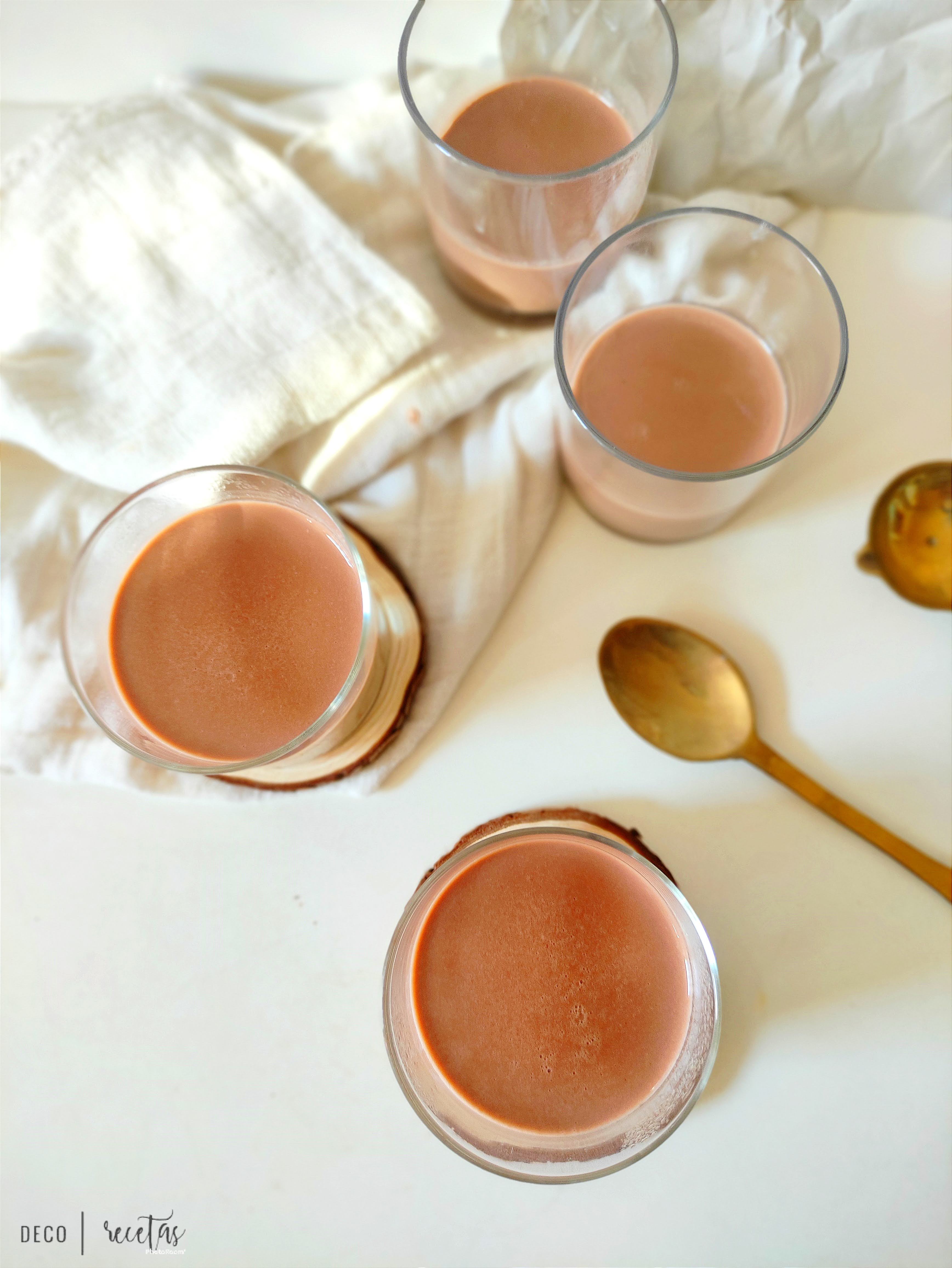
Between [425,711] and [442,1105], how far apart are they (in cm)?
36

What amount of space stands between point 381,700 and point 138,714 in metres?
0.23

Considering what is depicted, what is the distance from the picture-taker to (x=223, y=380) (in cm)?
93

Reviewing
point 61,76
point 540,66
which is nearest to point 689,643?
point 540,66

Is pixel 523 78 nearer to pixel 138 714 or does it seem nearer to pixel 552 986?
pixel 138 714

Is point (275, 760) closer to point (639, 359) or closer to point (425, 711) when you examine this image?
point (425, 711)

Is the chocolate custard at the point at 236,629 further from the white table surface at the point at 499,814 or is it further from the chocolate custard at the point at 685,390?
the chocolate custard at the point at 685,390

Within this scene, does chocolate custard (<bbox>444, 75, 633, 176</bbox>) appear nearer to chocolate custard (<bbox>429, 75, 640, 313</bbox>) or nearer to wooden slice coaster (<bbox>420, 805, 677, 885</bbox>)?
chocolate custard (<bbox>429, 75, 640, 313</bbox>)

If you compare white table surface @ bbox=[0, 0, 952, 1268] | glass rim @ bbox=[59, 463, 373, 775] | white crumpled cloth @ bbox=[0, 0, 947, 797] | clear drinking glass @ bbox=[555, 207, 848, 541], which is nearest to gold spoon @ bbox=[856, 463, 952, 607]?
white table surface @ bbox=[0, 0, 952, 1268]

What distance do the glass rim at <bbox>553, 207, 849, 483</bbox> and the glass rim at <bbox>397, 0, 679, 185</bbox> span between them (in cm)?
6

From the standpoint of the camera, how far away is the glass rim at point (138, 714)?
0.74m

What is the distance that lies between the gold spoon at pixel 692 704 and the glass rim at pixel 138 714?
0.29 m

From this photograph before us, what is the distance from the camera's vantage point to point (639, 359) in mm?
936

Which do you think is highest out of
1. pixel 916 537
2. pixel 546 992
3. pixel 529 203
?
pixel 529 203

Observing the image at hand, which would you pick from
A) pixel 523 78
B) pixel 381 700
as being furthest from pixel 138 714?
pixel 523 78
